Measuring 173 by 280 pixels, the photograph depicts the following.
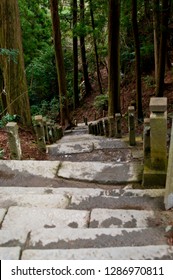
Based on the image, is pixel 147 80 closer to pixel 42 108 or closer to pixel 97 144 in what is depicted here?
pixel 42 108

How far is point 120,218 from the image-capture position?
3.18 meters

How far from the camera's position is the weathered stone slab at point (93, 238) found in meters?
2.71

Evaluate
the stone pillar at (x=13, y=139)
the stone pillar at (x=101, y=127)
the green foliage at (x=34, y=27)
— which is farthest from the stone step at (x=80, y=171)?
the green foliage at (x=34, y=27)

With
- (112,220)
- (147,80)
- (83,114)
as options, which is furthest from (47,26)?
(112,220)

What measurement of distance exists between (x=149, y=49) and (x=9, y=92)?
8579 mm

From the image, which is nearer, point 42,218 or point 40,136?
point 42,218

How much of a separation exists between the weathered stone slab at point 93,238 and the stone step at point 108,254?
15 cm

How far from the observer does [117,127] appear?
8.77 m

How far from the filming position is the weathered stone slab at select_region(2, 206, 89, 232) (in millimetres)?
3117

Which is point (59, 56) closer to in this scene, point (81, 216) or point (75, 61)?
point (75, 61)

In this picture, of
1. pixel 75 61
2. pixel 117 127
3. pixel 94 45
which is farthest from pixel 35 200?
pixel 94 45

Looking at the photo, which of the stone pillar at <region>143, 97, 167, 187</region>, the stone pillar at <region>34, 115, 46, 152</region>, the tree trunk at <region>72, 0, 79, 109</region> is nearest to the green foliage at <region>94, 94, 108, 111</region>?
the tree trunk at <region>72, 0, 79, 109</region>

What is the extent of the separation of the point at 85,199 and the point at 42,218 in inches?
24.8

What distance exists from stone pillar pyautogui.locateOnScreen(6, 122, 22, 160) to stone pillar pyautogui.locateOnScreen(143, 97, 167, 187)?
2.05 meters
